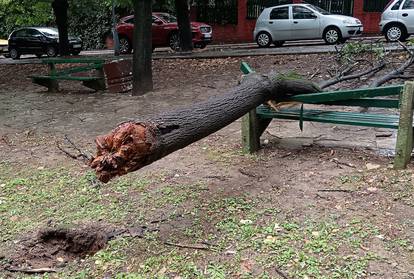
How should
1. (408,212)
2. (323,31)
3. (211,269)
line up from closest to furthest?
(211,269)
(408,212)
(323,31)

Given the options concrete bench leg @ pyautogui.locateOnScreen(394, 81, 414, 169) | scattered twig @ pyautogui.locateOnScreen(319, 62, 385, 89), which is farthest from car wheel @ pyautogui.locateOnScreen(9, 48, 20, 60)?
concrete bench leg @ pyautogui.locateOnScreen(394, 81, 414, 169)

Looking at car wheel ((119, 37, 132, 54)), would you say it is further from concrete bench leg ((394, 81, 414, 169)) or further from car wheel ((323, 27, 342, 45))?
concrete bench leg ((394, 81, 414, 169))

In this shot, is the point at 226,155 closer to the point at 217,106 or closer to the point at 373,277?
the point at 217,106

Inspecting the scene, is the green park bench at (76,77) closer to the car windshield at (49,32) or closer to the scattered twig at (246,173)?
the scattered twig at (246,173)

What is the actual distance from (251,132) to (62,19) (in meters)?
16.6

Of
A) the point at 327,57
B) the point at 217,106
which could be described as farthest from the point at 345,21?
the point at 217,106

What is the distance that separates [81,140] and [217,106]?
10.9 ft

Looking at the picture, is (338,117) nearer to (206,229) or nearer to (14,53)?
(206,229)

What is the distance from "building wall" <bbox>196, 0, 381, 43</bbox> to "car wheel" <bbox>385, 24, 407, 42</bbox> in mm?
8131

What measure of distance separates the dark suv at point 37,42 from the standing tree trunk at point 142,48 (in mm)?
16410

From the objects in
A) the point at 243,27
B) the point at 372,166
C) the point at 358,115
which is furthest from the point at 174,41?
the point at 372,166

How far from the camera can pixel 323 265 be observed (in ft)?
11.1

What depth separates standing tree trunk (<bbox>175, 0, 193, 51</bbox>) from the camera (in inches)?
706

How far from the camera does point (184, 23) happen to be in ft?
60.1
